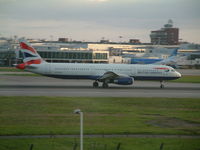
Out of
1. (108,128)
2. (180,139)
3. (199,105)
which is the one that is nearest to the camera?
(180,139)

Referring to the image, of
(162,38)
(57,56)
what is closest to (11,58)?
(57,56)

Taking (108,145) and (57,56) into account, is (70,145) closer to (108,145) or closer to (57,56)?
(108,145)

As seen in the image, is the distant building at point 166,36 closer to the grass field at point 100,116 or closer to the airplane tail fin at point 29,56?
the airplane tail fin at point 29,56

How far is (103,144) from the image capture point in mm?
17172

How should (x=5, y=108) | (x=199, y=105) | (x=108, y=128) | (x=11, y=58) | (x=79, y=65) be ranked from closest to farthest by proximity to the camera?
(x=108, y=128), (x=5, y=108), (x=199, y=105), (x=79, y=65), (x=11, y=58)

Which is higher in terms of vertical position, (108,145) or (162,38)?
(162,38)

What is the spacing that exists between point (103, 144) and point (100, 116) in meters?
7.22

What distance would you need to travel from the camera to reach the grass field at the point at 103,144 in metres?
16.5

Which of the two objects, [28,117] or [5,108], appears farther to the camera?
[5,108]

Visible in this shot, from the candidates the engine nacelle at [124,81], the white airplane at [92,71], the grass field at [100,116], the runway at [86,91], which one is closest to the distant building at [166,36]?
the white airplane at [92,71]

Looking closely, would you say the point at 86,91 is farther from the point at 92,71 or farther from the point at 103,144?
the point at 103,144

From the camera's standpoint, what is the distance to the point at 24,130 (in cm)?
1959

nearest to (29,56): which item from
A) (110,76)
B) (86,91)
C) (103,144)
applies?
(110,76)

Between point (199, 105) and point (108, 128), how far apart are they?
13.3 meters
